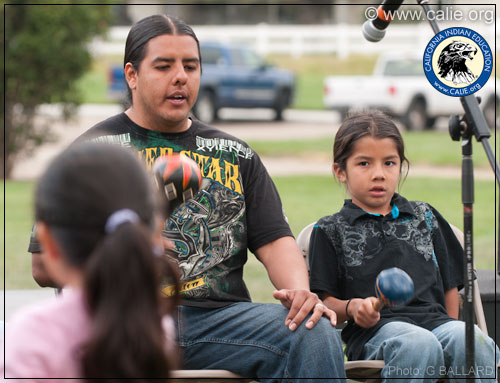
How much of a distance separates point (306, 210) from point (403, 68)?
32.2 feet

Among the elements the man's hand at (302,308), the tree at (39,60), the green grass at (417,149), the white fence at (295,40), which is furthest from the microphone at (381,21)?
the white fence at (295,40)

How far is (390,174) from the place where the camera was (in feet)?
10.5

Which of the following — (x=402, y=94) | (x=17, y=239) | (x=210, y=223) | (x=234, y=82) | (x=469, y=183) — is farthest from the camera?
(x=234, y=82)

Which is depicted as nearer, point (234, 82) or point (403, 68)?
point (403, 68)

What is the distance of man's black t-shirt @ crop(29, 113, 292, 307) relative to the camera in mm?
2939

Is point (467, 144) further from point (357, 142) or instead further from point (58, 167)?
point (58, 167)

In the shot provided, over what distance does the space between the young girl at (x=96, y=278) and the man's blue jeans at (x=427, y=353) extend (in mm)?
1217

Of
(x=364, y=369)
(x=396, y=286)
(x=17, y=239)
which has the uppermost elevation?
(x=396, y=286)

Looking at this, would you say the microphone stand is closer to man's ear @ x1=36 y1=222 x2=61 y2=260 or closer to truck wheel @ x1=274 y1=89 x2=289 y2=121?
man's ear @ x1=36 y1=222 x2=61 y2=260

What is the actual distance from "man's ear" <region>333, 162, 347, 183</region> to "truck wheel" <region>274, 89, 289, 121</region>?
54.6 ft

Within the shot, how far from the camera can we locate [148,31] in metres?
3.11

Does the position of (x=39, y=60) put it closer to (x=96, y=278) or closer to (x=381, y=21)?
(x=381, y=21)

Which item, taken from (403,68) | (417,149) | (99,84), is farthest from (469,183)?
(99,84)

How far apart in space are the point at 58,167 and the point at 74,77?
402 inches
